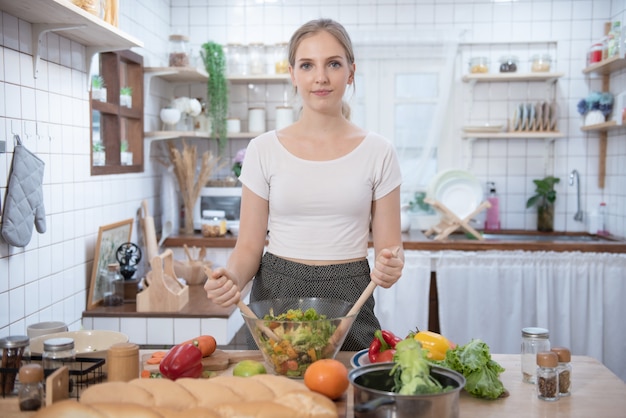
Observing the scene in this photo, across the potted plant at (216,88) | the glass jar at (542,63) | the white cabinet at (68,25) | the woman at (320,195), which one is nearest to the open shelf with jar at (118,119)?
the white cabinet at (68,25)

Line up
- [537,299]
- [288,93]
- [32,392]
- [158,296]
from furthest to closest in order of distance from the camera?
[288,93], [537,299], [158,296], [32,392]

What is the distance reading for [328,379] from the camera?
48.4 inches

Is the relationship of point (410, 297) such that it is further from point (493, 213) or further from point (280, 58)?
point (280, 58)

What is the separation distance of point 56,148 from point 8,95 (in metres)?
0.41

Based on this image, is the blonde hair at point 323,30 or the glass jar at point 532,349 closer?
the glass jar at point 532,349

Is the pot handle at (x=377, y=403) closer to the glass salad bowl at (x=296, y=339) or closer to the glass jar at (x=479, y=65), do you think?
the glass salad bowl at (x=296, y=339)

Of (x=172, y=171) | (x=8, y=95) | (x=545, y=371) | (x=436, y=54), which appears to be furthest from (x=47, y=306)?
(x=436, y=54)

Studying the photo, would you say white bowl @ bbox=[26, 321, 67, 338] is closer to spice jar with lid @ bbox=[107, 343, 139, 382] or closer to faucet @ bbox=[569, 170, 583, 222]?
spice jar with lid @ bbox=[107, 343, 139, 382]

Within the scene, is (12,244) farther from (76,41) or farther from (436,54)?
(436,54)

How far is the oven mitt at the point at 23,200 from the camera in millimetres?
2184

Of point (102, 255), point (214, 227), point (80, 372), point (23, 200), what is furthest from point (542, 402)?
point (214, 227)

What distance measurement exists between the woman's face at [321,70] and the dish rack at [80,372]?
2.75 feet

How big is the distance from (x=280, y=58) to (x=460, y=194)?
1.47 metres

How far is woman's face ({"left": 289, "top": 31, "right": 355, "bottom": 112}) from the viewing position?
175 centimetres
